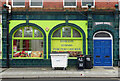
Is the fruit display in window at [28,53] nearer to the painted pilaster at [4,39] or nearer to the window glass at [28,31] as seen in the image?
the painted pilaster at [4,39]

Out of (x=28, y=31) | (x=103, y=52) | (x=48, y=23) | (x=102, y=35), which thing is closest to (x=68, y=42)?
(x=48, y=23)

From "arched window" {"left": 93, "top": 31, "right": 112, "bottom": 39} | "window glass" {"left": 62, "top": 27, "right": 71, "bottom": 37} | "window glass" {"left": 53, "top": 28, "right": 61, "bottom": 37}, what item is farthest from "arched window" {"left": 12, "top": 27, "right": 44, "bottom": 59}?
"arched window" {"left": 93, "top": 31, "right": 112, "bottom": 39}

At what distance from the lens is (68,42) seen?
13.4 m

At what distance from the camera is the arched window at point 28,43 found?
13.3 m

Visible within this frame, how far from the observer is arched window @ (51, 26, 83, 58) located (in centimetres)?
1333

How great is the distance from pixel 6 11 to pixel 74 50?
6.37 m

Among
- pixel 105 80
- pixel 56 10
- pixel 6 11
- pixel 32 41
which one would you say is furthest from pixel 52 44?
pixel 105 80

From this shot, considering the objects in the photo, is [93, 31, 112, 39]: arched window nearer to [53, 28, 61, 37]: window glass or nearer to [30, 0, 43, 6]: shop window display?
[53, 28, 61, 37]: window glass

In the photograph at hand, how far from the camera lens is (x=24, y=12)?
511 inches

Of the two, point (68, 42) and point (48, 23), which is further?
point (68, 42)

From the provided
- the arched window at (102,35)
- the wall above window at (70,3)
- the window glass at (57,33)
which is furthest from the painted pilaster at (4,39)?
the arched window at (102,35)

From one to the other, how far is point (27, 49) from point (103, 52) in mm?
6296

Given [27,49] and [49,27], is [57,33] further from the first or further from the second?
[27,49]

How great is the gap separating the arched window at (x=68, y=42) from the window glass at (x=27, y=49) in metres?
1.11
